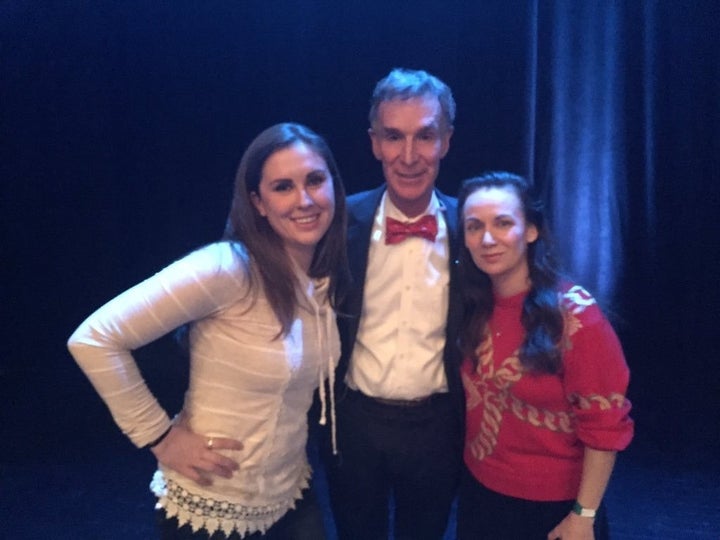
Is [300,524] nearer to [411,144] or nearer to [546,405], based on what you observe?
[546,405]

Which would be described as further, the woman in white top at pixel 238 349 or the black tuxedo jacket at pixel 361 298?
the black tuxedo jacket at pixel 361 298

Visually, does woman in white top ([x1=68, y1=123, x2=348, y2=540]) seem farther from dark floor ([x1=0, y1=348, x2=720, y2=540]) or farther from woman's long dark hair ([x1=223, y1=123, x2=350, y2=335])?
dark floor ([x1=0, y1=348, x2=720, y2=540])

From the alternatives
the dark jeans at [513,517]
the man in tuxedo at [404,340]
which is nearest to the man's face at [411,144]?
the man in tuxedo at [404,340]

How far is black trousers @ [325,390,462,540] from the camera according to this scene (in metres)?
1.66

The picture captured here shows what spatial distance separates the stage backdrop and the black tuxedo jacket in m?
1.53

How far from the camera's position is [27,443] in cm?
318

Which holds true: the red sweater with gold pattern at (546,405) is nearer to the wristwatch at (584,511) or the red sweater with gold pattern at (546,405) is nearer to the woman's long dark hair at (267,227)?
the wristwatch at (584,511)

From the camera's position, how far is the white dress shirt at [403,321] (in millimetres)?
1655

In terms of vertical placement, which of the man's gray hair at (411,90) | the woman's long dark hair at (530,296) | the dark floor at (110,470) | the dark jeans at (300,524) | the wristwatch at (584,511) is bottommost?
the dark floor at (110,470)

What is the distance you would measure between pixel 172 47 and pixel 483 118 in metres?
1.64

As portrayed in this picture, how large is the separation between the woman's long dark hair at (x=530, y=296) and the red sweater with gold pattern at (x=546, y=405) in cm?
2

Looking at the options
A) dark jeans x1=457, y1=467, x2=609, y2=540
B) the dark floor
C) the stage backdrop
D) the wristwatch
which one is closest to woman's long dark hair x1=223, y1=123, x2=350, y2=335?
dark jeans x1=457, y1=467, x2=609, y2=540

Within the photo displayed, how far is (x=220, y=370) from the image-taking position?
1345 mm

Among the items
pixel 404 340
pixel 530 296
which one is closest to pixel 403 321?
pixel 404 340
